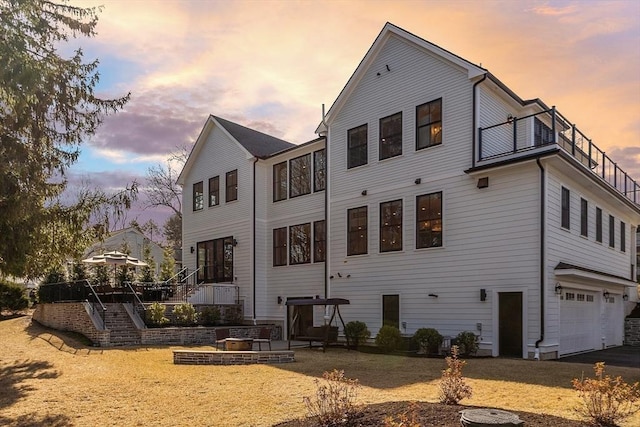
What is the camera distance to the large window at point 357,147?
18.9 meters

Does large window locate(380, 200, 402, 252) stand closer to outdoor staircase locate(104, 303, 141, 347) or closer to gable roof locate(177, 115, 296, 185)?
gable roof locate(177, 115, 296, 185)

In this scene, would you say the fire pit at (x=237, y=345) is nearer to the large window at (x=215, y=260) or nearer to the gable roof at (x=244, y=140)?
the large window at (x=215, y=260)

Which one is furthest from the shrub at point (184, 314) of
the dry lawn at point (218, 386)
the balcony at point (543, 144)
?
the balcony at point (543, 144)

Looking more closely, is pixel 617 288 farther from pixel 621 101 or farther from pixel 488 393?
pixel 488 393

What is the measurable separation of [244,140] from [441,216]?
11.7 meters

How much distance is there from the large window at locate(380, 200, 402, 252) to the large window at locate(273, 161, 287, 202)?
234 inches

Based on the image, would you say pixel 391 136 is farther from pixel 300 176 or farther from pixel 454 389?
pixel 454 389

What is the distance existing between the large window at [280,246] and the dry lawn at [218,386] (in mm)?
7775

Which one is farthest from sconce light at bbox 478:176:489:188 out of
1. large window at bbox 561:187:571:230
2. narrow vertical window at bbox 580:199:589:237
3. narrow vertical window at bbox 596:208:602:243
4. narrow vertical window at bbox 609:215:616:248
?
narrow vertical window at bbox 609:215:616:248

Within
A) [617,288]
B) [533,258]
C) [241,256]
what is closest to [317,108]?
[241,256]

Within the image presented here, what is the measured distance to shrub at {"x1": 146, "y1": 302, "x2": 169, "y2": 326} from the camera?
18.5 metres

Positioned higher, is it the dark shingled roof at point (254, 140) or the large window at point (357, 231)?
the dark shingled roof at point (254, 140)

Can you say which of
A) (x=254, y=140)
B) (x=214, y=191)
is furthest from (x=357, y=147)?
(x=214, y=191)

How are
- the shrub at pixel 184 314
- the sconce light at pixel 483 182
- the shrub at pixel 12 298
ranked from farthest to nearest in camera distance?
the shrub at pixel 12 298
the shrub at pixel 184 314
the sconce light at pixel 483 182
